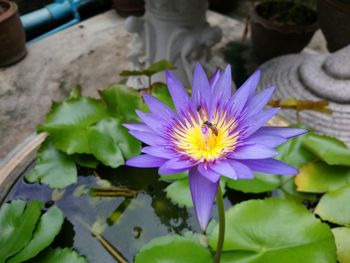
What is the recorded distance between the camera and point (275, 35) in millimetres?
1777

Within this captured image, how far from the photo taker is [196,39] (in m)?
1.46

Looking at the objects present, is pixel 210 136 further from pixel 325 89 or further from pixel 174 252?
pixel 325 89

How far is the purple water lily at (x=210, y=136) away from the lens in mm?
335

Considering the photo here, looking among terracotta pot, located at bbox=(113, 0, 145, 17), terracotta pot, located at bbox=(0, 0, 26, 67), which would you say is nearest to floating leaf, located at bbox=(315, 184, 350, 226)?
terracotta pot, located at bbox=(0, 0, 26, 67)

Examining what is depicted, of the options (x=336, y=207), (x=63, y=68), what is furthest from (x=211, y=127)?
(x=63, y=68)

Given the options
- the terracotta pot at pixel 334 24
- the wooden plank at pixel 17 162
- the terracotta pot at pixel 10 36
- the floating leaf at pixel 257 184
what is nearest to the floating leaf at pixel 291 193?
the floating leaf at pixel 257 184

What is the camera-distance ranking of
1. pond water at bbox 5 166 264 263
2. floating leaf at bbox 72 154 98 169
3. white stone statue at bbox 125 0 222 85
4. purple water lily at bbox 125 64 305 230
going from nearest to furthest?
purple water lily at bbox 125 64 305 230
pond water at bbox 5 166 264 263
floating leaf at bbox 72 154 98 169
white stone statue at bbox 125 0 222 85

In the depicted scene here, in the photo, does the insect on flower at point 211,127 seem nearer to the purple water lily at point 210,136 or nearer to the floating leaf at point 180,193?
the purple water lily at point 210,136

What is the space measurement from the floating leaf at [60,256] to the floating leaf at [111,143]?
0.64ft

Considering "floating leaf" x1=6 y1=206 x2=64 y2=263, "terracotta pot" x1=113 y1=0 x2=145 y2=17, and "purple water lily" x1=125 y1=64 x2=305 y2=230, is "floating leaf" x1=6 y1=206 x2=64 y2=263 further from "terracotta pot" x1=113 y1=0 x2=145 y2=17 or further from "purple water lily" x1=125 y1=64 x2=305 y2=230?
"terracotta pot" x1=113 y1=0 x2=145 y2=17

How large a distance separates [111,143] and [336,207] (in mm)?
457

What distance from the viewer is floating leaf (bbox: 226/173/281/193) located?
26.5 inches

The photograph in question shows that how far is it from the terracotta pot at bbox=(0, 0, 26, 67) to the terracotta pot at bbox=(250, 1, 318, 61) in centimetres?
126

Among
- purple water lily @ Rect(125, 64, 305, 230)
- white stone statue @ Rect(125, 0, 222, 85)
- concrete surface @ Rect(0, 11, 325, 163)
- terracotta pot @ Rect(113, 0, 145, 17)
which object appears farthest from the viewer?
terracotta pot @ Rect(113, 0, 145, 17)
